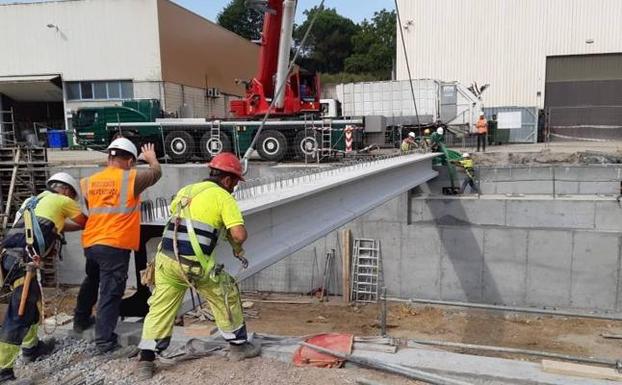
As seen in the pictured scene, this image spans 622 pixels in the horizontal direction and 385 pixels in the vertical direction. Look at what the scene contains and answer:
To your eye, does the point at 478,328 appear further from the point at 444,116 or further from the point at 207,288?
the point at 444,116

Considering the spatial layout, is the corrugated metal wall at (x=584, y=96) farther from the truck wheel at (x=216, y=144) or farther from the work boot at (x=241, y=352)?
the work boot at (x=241, y=352)

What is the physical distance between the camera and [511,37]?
2891 cm

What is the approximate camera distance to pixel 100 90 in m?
29.2

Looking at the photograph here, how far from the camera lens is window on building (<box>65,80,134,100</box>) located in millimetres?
28797

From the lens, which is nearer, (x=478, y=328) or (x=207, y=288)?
(x=207, y=288)

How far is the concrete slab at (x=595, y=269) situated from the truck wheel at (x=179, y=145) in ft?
35.6

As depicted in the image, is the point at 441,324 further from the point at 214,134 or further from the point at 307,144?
the point at 214,134

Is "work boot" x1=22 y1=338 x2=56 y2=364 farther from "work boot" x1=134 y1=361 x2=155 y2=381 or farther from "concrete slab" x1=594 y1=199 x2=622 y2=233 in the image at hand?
"concrete slab" x1=594 y1=199 x2=622 y2=233

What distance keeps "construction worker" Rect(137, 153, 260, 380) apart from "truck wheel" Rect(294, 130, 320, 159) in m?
10.7

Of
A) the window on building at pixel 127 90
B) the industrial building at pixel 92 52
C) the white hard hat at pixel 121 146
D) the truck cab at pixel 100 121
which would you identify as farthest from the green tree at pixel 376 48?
the white hard hat at pixel 121 146

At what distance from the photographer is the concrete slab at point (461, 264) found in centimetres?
1318

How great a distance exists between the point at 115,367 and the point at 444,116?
2148cm

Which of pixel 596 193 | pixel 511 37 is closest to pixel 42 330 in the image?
pixel 596 193

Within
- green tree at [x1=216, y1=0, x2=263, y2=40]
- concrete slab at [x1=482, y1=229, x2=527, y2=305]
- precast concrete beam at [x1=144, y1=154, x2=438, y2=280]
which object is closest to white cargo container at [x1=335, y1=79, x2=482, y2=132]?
concrete slab at [x1=482, y1=229, x2=527, y2=305]
